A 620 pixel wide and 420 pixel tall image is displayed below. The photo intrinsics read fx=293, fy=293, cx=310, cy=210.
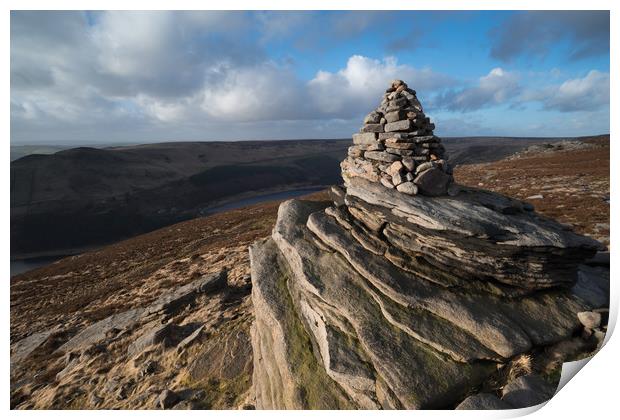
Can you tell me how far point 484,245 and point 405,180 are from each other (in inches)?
129

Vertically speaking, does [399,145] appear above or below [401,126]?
below

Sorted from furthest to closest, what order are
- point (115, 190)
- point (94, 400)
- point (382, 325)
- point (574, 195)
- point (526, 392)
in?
1. point (115, 190)
2. point (574, 195)
3. point (94, 400)
4. point (382, 325)
5. point (526, 392)

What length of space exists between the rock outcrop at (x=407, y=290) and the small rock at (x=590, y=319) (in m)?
0.25

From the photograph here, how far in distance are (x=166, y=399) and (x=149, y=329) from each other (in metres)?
6.21

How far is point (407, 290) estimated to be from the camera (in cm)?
888

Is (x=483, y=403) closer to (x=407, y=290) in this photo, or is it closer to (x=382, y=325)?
(x=382, y=325)

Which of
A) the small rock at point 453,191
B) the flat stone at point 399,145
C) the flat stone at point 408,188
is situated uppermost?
the flat stone at point 399,145

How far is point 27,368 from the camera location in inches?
597

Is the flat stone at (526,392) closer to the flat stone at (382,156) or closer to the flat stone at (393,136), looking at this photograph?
the flat stone at (382,156)

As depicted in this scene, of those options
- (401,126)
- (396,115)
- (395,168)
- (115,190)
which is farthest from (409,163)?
(115,190)

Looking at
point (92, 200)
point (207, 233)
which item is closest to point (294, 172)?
point (92, 200)

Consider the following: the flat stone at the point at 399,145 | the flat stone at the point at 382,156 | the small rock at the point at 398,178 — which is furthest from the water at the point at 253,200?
the small rock at the point at 398,178

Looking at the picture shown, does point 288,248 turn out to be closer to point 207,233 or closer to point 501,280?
point 501,280

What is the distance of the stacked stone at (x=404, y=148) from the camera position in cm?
1054
